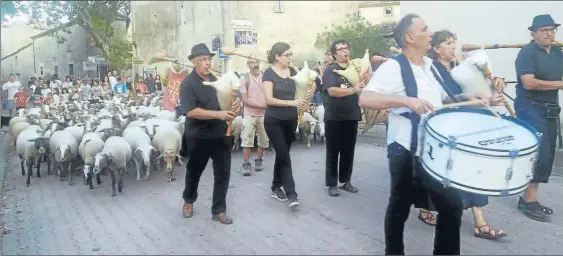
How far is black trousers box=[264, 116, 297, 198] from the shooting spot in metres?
5.61

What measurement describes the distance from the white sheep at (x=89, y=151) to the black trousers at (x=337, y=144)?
3368 mm

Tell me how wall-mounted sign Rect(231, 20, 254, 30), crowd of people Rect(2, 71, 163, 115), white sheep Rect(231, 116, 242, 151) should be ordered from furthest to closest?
crowd of people Rect(2, 71, 163, 115)
white sheep Rect(231, 116, 242, 151)
wall-mounted sign Rect(231, 20, 254, 30)

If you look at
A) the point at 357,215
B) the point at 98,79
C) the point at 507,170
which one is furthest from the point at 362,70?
the point at 98,79

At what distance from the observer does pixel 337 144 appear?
6059 mm

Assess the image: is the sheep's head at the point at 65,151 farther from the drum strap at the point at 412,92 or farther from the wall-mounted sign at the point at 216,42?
the drum strap at the point at 412,92

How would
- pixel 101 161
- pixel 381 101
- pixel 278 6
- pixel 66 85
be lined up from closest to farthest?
pixel 381 101 < pixel 278 6 < pixel 101 161 < pixel 66 85

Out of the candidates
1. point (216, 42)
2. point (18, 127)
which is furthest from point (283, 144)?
point (18, 127)

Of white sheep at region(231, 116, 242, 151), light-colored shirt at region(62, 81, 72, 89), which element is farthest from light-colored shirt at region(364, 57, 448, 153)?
light-colored shirt at region(62, 81, 72, 89)

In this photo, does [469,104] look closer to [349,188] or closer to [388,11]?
[349,188]

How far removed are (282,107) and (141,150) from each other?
2.89 metres

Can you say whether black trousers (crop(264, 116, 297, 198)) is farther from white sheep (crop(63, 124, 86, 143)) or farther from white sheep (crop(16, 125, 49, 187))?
white sheep (crop(16, 125, 49, 187))

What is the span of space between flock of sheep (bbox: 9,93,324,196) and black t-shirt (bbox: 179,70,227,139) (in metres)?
2.46

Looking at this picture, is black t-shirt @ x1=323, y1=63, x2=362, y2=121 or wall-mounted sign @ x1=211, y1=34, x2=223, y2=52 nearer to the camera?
wall-mounted sign @ x1=211, y1=34, x2=223, y2=52

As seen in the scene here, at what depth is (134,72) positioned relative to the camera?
24.8 feet
